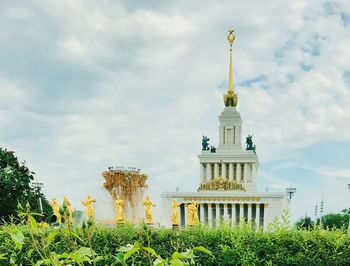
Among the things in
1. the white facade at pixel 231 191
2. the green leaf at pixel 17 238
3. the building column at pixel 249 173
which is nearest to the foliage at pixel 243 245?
the green leaf at pixel 17 238

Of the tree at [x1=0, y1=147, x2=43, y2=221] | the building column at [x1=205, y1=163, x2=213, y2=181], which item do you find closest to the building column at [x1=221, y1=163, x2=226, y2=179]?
the building column at [x1=205, y1=163, x2=213, y2=181]

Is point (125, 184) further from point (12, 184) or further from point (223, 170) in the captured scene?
point (223, 170)

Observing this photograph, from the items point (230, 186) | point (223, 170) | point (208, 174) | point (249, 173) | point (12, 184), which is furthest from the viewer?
point (208, 174)

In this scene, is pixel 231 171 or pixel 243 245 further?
pixel 231 171

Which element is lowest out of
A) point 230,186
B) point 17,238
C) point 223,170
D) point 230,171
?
point 17,238

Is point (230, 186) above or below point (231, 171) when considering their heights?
below

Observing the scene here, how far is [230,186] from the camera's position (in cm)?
4788

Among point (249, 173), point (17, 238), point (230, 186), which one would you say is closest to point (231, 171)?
point (249, 173)

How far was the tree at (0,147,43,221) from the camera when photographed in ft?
50.1

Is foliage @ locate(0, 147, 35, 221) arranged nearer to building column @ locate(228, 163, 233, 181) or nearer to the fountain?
the fountain

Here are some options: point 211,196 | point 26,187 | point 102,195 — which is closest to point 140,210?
point 102,195

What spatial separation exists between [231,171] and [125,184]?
26.3 metres

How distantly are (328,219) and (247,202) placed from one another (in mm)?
14082

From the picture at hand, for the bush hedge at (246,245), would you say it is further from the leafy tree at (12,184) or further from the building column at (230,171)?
the building column at (230,171)
